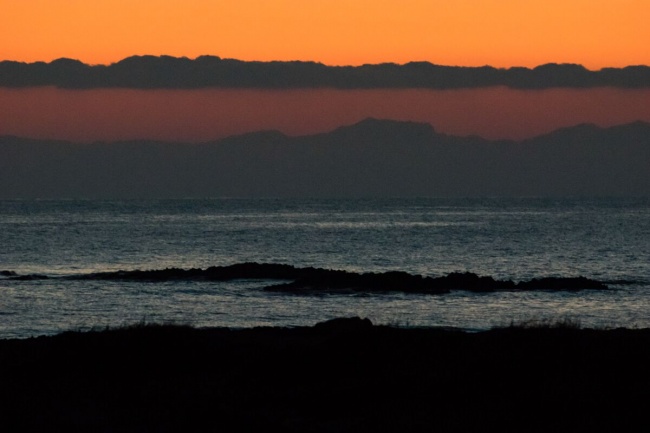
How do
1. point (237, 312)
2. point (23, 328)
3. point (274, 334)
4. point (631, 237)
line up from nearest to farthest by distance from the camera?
point (274, 334) < point (23, 328) < point (237, 312) < point (631, 237)

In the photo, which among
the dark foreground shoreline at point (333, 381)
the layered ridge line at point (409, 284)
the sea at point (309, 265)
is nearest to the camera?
the dark foreground shoreline at point (333, 381)

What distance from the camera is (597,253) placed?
9250 centimetres

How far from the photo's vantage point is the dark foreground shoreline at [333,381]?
16672 mm


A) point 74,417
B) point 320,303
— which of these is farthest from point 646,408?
point 320,303

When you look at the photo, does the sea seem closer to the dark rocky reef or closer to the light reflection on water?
the light reflection on water

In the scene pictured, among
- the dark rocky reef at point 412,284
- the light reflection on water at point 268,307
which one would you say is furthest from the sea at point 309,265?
the dark rocky reef at point 412,284

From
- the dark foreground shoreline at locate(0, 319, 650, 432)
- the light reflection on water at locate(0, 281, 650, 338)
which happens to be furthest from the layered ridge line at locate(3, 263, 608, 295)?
the dark foreground shoreline at locate(0, 319, 650, 432)

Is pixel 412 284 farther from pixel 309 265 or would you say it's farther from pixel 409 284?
pixel 309 265

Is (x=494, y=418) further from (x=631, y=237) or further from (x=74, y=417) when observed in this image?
(x=631, y=237)

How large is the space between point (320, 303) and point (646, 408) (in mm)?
33774

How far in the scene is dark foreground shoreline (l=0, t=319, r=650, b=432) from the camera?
16672mm

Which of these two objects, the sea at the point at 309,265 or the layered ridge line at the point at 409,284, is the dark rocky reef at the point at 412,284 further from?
the sea at the point at 309,265

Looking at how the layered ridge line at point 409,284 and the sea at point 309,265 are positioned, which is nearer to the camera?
the sea at point 309,265

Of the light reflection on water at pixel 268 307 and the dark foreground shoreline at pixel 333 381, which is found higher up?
the dark foreground shoreline at pixel 333 381
